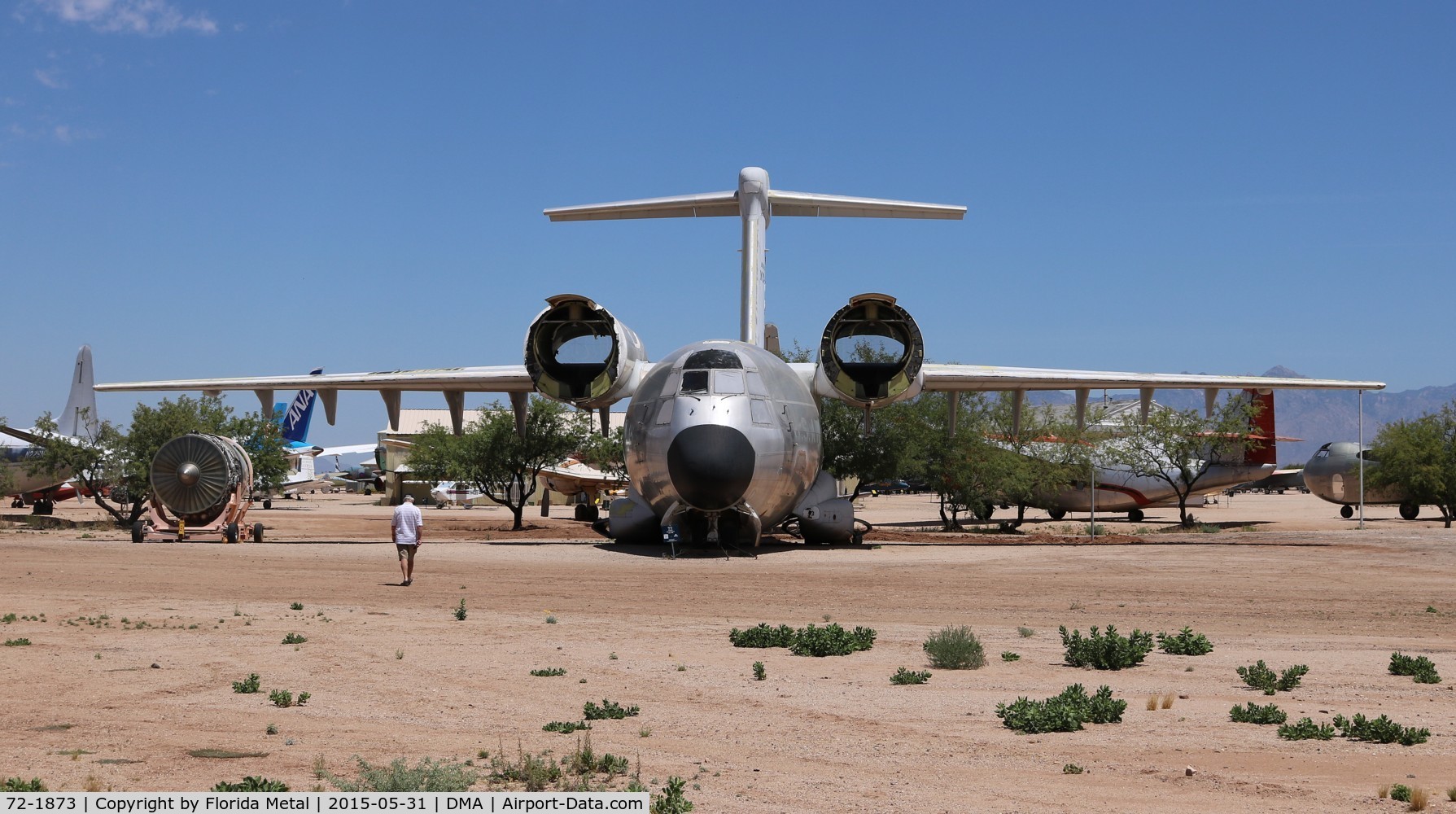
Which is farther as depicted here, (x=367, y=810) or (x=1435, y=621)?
(x=1435, y=621)

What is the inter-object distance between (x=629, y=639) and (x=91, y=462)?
30.8 metres

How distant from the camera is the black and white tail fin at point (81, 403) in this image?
42156 millimetres

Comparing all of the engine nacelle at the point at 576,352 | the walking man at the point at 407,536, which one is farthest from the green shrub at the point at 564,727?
the engine nacelle at the point at 576,352

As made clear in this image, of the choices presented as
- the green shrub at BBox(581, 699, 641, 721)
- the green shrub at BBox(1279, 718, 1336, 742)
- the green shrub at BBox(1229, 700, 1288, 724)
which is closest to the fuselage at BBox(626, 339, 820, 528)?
the green shrub at BBox(581, 699, 641, 721)

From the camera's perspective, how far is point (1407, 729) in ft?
20.9

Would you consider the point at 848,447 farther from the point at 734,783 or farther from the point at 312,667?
the point at 734,783

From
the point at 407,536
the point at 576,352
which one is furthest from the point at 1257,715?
the point at 576,352

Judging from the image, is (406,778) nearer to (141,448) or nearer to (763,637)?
(763,637)

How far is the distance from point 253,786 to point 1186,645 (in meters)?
7.22

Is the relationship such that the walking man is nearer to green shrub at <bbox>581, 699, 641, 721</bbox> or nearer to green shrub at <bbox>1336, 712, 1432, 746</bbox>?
green shrub at <bbox>581, 699, 641, 721</bbox>

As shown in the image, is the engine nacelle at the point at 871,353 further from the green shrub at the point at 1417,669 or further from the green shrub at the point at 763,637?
the green shrub at the point at 1417,669

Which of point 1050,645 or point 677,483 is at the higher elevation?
point 677,483

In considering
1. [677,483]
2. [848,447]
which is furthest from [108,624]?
[848,447]

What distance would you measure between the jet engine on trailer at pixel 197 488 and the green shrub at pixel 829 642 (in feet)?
65.0
